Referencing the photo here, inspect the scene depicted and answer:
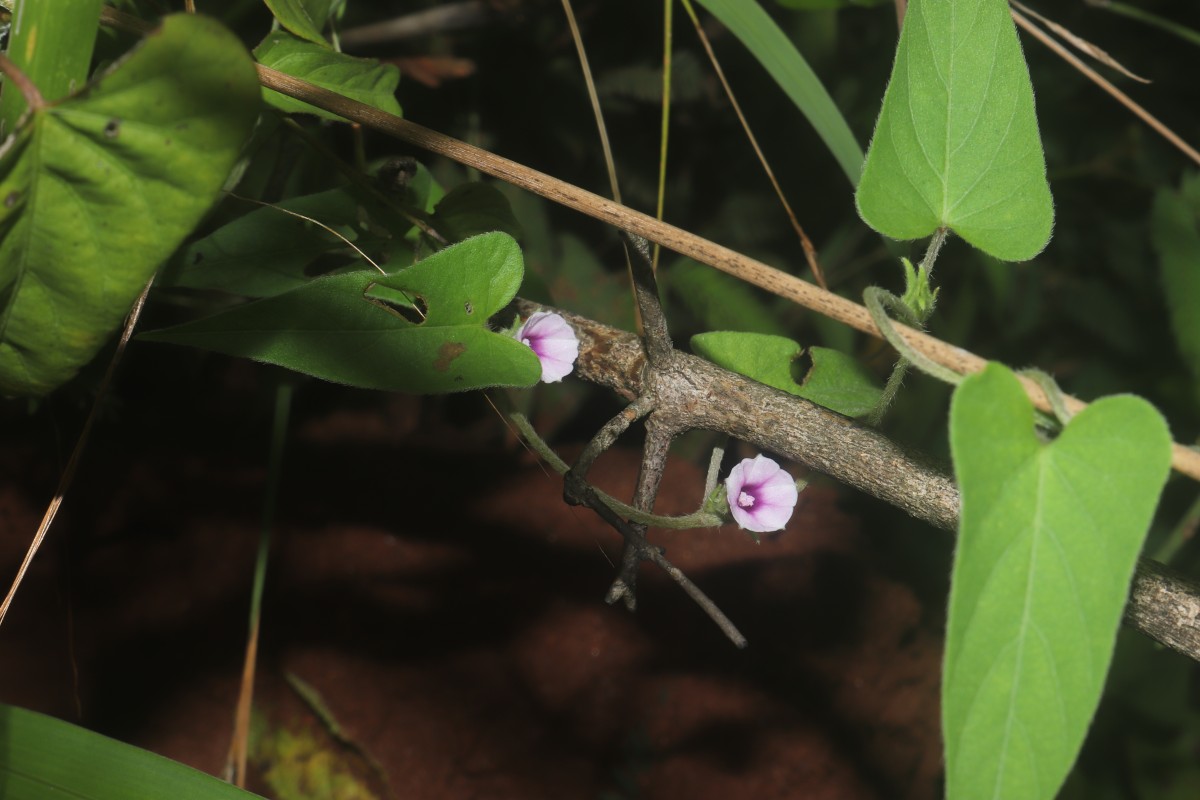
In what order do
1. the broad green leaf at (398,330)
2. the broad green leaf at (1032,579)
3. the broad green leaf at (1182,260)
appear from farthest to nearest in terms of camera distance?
the broad green leaf at (1182,260) → the broad green leaf at (398,330) → the broad green leaf at (1032,579)

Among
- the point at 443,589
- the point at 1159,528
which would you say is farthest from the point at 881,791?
the point at 1159,528

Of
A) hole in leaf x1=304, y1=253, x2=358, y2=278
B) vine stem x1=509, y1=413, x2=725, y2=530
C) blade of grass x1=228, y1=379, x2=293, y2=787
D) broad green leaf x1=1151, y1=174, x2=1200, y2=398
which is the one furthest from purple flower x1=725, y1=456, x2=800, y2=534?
broad green leaf x1=1151, y1=174, x2=1200, y2=398

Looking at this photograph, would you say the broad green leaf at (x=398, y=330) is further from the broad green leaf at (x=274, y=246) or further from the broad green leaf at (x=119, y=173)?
the broad green leaf at (x=274, y=246)

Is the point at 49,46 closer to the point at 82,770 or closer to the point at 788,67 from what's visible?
the point at 82,770

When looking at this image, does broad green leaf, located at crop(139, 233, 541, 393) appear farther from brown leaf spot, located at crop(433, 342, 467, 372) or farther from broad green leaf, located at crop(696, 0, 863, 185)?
broad green leaf, located at crop(696, 0, 863, 185)

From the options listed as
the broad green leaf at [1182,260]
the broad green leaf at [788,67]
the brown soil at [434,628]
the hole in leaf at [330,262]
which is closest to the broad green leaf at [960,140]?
the broad green leaf at [788,67]

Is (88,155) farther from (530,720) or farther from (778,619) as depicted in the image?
(778,619)
